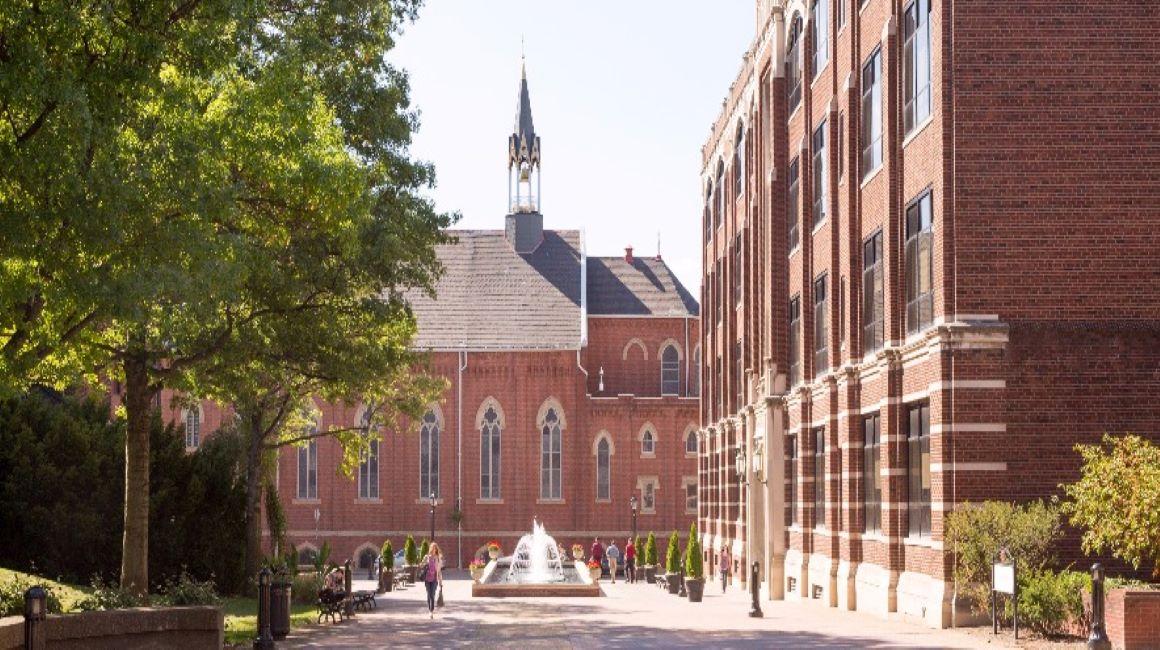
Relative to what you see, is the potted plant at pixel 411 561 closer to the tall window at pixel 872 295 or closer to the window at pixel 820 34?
the window at pixel 820 34

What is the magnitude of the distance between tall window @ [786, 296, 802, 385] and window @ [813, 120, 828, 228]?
8.34 feet

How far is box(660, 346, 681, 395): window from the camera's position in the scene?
282ft

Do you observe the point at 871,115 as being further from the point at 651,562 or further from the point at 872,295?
the point at 651,562

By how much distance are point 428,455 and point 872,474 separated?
163 ft

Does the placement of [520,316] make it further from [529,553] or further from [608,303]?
[529,553]

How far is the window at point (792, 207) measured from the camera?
1745 inches

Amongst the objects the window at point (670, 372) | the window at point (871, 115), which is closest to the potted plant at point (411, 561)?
the window at point (670, 372)

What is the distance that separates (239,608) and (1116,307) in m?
21.1

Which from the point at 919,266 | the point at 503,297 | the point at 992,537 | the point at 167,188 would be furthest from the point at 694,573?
the point at 503,297

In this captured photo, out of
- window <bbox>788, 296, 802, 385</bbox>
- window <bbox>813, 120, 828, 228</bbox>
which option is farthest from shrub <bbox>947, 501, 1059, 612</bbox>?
window <bbox>788, 296, 802, 385</bbox>

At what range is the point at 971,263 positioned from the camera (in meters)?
26.8

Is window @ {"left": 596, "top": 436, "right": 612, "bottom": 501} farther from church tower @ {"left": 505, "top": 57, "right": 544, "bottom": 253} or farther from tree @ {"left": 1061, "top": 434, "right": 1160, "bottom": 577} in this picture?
tree @ {"left": 1061, "top": 434, "right": 1160, "bottom": 577}

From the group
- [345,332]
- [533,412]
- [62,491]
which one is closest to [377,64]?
[345,332]

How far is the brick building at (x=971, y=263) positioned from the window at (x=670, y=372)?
153 feet
